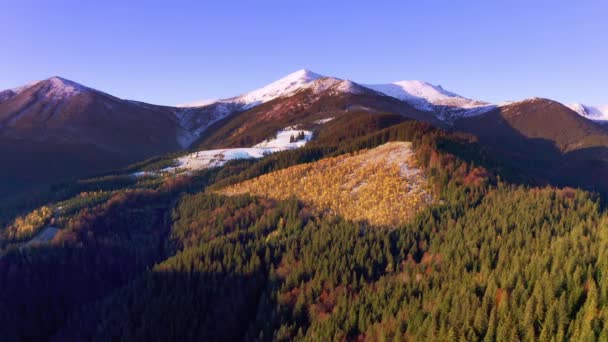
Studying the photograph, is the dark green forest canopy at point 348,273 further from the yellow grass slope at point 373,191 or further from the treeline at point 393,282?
the yellow grass slope at point 373,191

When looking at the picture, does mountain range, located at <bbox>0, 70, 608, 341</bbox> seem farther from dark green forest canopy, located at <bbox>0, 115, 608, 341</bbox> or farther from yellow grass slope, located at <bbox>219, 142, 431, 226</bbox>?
yellow grass slope, located at <bbox>219, 142, 431, 226</bbox>

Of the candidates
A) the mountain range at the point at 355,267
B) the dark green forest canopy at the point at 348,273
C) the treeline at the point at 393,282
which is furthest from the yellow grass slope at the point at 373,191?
the treeline at the point at 393,282

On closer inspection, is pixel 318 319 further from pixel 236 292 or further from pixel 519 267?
pixel 519 267

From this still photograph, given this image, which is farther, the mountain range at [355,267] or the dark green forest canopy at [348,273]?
the mountain range at [355,267]

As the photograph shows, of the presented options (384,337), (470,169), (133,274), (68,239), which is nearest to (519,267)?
(384,337)

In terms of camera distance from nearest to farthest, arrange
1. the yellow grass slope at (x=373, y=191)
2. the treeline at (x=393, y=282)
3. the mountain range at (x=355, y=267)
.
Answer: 1. the treeline at (x=393, y=282)
2. the mountain range at (x=355, y=267)
3. the yellow grass slope at (x=373, y=191)

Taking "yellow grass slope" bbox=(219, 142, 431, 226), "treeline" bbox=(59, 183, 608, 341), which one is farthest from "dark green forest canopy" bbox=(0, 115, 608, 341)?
"yellow grass slope" bbox=(219, 142, 431, 226)

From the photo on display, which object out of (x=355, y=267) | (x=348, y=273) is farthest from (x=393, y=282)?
(x=355, y=267)

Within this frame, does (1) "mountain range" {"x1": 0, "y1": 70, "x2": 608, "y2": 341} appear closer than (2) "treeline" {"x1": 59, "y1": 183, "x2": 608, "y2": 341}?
No
